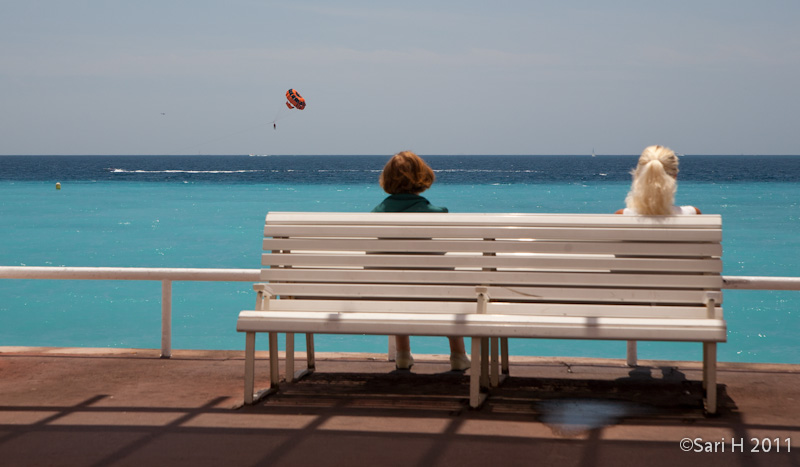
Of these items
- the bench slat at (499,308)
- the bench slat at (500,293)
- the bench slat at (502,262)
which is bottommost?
the bench slat at (499,308)

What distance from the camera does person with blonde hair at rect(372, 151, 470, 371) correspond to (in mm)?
4539

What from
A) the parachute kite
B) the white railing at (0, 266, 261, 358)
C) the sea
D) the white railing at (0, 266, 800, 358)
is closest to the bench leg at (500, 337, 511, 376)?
the white railing at (0, 266, 800, 358)

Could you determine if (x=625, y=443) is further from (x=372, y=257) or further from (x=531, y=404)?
(x=372, y=257)

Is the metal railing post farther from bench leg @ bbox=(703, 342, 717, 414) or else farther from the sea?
the sea

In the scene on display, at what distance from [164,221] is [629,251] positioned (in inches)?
1445

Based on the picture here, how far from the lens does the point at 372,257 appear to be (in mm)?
→ 4082

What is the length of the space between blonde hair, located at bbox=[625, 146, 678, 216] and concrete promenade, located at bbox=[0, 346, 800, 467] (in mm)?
890

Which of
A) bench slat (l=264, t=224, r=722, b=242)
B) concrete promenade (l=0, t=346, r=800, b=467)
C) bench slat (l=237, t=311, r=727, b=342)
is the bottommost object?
concrete promenade (l=0, t=346, r=800, b=467)

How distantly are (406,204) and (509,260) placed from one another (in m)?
0.81

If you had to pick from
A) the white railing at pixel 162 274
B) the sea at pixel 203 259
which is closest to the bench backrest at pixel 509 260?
the white railing at pixel 162 274

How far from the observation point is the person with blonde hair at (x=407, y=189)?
454 centimetres

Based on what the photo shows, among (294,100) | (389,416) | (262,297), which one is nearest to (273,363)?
(262,297)

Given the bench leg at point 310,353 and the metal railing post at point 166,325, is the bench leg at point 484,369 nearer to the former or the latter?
the bench leg at point 310,353

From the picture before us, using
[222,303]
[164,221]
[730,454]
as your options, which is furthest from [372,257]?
[164,221]
